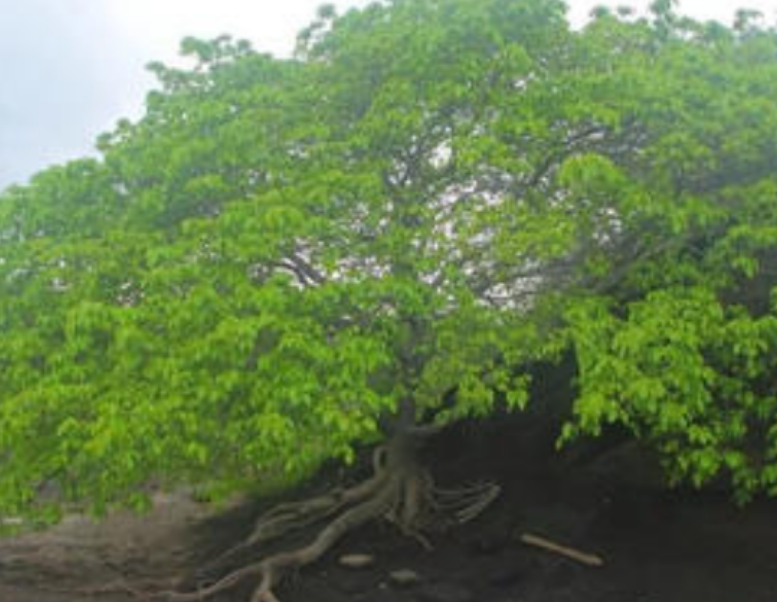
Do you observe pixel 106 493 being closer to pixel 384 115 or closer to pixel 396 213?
pixel 396 213

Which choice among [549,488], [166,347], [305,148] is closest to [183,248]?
[166,347]

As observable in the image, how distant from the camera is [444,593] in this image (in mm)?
13953

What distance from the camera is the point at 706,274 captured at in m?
13.4

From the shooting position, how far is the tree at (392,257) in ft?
37.3

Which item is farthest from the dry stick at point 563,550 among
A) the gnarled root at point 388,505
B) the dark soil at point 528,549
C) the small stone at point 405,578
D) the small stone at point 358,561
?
the small stone at point 358,561

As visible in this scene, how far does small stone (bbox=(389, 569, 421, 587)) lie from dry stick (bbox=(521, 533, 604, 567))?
73.1 inches

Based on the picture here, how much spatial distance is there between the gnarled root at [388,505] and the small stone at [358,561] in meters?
0.37

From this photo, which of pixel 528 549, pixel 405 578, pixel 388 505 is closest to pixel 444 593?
pixel 405 578

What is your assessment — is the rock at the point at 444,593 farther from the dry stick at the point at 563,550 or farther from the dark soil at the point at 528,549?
the dry stick at the point at 563,550

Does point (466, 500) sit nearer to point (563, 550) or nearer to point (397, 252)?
point (563, 550)

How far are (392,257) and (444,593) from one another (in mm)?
4950

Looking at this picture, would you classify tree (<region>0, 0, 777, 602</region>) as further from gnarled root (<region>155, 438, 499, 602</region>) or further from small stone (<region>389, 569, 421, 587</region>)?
small stone (<region>389, 569, 421, 587</region>)

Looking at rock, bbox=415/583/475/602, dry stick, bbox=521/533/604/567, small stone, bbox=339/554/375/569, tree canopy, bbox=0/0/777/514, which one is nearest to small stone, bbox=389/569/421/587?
rock, bbox=415/583/475/602

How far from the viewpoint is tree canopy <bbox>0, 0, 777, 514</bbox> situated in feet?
37.2
